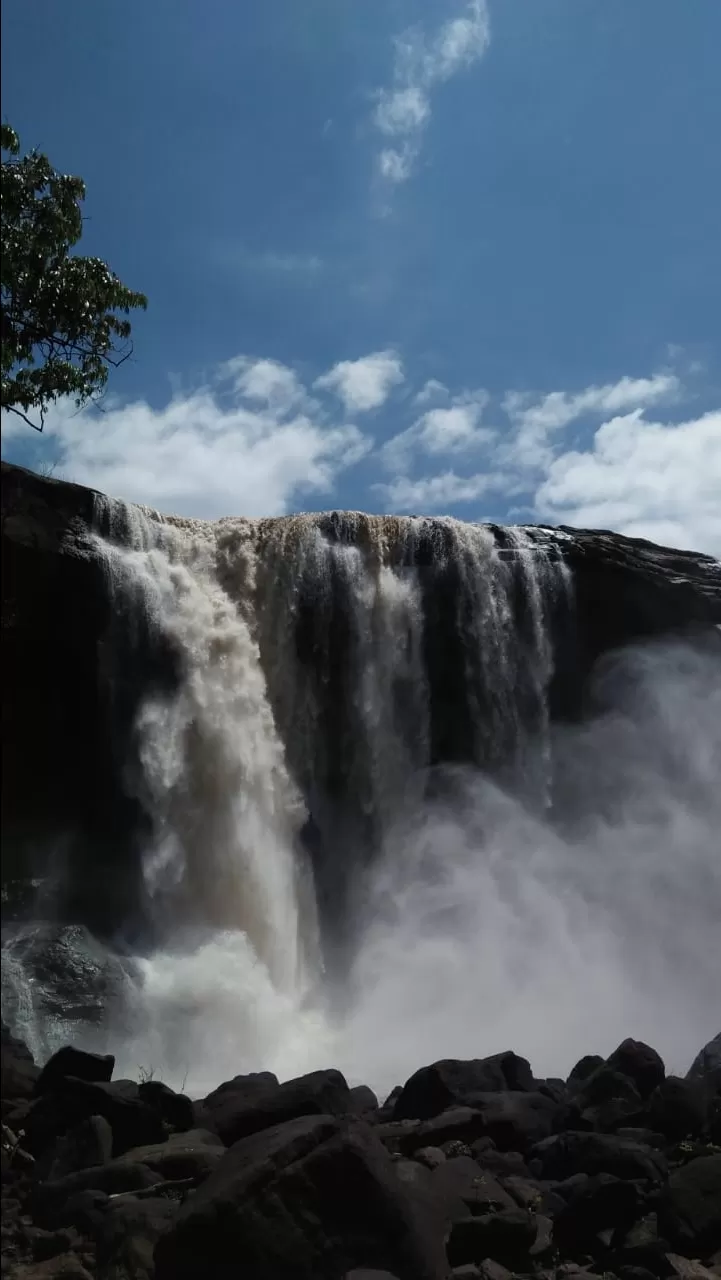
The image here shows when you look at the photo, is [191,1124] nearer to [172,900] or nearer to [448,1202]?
[448,1202]

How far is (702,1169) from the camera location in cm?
734

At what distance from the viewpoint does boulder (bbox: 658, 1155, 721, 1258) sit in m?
6.83

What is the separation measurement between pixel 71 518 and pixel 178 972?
643 centimetres

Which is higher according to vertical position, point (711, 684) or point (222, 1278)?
point (711, 684)

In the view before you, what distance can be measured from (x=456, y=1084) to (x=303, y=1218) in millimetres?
4526

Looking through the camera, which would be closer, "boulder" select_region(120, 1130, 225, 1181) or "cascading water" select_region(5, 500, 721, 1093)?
"boulder" select_region(120, 1130, 225, 1181)

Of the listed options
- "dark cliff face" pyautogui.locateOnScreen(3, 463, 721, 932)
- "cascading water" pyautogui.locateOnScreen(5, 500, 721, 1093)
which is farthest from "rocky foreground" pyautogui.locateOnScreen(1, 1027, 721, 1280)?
"cascading water" pyautogui.locateOnScreen(5, 500, 721, 1093)

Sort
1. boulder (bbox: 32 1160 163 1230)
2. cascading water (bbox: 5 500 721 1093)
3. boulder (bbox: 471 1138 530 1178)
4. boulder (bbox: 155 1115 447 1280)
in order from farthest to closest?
cascading water (bbox: 5 500 721 1093)
boulder (bbox: 471 1138 530 1178)
boulder (bbox: 155 1115 447 1280)
boulder (bbox: 32 1160 163 1230)

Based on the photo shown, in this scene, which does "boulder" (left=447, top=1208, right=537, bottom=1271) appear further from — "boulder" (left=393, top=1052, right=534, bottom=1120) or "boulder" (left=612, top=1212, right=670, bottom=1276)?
"boulder" (left=393, top=1052, right=534, bottom=1120)

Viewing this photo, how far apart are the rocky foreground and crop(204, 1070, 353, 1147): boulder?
0.02 m

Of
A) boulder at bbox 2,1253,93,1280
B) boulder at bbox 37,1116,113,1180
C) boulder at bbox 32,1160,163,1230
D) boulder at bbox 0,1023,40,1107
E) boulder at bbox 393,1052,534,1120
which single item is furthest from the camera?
boulder at bbox 393,1052,534,1120

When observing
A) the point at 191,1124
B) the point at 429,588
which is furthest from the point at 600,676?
the point at 191,1124

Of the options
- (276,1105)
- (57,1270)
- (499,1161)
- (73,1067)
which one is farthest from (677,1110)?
(57,1270)

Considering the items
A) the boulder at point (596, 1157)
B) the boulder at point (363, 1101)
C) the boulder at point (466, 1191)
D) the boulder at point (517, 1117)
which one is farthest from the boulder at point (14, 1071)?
the boulder at point (517, 1117)
